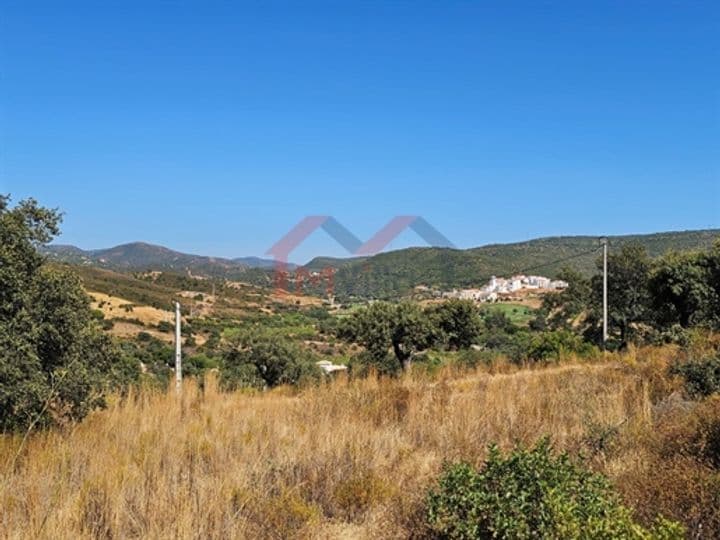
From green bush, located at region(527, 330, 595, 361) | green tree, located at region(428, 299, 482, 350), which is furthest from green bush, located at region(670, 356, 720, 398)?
green tree, located at region(428, 299, 482, 350)

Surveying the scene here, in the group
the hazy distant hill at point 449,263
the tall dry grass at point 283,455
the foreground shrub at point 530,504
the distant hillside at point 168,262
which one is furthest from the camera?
the distant hillside at point 168,262

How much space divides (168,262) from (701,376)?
83450 millimetres

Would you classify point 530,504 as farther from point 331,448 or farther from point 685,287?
point 685,287

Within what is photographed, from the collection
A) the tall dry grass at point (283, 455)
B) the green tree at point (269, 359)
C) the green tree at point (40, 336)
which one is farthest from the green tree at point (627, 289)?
the green tree at point (40, 336)

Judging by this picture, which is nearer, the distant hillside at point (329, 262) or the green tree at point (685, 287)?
the green tree at point (685, 287)

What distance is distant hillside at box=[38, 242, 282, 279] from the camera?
226 feet

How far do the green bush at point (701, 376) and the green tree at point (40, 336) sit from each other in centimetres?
654

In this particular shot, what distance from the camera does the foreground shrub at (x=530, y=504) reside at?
256cm

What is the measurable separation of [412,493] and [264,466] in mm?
1101

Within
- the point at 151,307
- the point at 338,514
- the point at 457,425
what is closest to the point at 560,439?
the point at 457,425

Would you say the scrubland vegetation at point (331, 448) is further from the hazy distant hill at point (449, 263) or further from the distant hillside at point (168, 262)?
the distant hillside at point (168, 262)

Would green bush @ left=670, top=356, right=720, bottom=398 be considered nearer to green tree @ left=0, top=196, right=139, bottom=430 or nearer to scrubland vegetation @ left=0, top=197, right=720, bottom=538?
scrubland vegetation @ left=0, top=197, right=720, bottom=538

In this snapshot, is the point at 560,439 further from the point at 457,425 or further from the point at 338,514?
the point at 338,514

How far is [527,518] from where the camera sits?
2.71m
